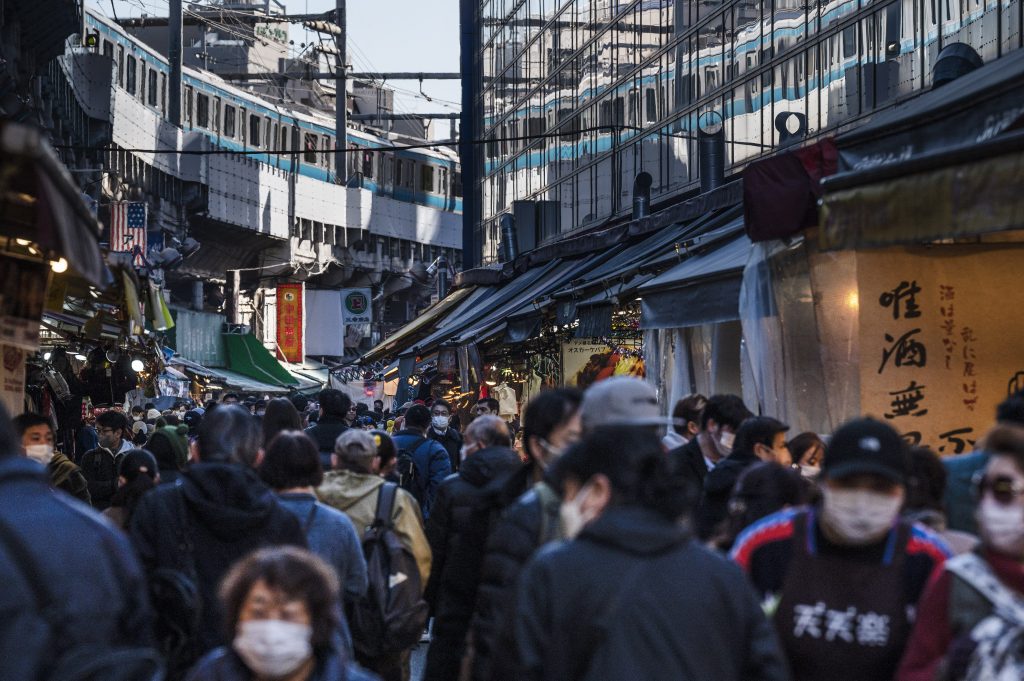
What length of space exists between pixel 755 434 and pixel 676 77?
1528 centimetres

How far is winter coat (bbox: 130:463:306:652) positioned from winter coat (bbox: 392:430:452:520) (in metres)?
5.98

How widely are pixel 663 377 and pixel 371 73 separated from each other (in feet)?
166

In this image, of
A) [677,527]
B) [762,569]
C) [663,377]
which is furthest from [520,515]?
[663,377]

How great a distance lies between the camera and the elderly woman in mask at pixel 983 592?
3551mm

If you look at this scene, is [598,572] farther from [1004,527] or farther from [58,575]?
[58,575]

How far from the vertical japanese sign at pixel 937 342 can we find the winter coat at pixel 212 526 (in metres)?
5.01

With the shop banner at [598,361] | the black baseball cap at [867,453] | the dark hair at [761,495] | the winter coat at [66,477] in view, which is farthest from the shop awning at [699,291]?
the black baseball cap at [867,453]

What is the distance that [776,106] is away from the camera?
1731cm

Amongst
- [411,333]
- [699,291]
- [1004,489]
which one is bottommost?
[1004,489]

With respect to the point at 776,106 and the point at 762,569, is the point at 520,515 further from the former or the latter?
the point at 776,106

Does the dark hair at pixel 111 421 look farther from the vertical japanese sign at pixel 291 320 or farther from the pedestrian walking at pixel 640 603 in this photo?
the vertical japanese sign at pixel 291 320

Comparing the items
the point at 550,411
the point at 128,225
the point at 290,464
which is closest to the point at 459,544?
the point at 290,464

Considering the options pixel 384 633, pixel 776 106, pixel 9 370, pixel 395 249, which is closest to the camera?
pixel 384 633

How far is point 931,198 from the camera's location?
7074mm
